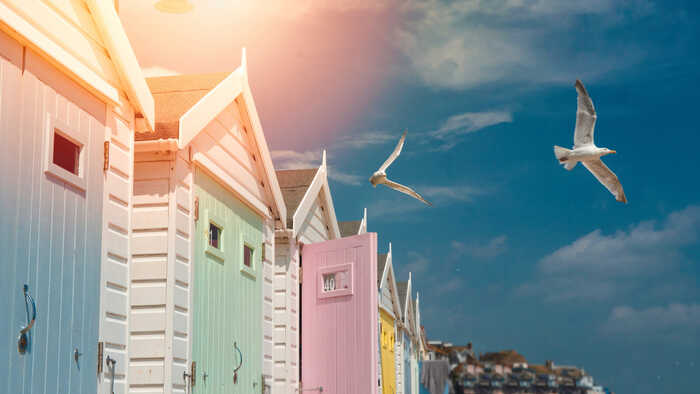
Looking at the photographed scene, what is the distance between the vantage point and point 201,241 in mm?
7539

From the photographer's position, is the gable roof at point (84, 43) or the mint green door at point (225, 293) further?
the mint green door at point (225, 293)

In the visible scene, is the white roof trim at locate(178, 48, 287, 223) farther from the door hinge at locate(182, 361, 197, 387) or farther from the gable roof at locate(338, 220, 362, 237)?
the gable roof at locate(338, 220, 362, 237)

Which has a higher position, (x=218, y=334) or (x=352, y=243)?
(x=352, y=243)

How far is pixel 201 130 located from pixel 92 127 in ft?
6.38

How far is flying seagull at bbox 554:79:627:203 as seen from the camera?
11.9 metres

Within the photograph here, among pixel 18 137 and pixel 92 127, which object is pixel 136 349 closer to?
pixel 92 127

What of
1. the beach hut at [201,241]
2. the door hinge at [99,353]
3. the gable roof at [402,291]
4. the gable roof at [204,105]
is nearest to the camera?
the door hinge at [99,353]

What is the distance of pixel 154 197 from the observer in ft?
23.0

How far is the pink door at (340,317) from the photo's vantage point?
10.6 meters

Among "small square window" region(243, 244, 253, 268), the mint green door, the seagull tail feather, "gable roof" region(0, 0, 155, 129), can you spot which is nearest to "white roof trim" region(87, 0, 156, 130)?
"gable roof" region(0, 0, 155, 129)

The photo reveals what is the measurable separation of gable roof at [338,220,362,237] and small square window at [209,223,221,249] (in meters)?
10.3

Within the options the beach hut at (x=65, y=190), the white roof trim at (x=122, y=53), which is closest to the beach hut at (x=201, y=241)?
the white roof trim at (x=122, y=53)

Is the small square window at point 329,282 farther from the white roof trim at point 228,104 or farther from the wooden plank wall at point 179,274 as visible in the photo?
the wooden plank wall at point 179,274

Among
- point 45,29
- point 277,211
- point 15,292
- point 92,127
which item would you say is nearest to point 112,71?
point 92,127
